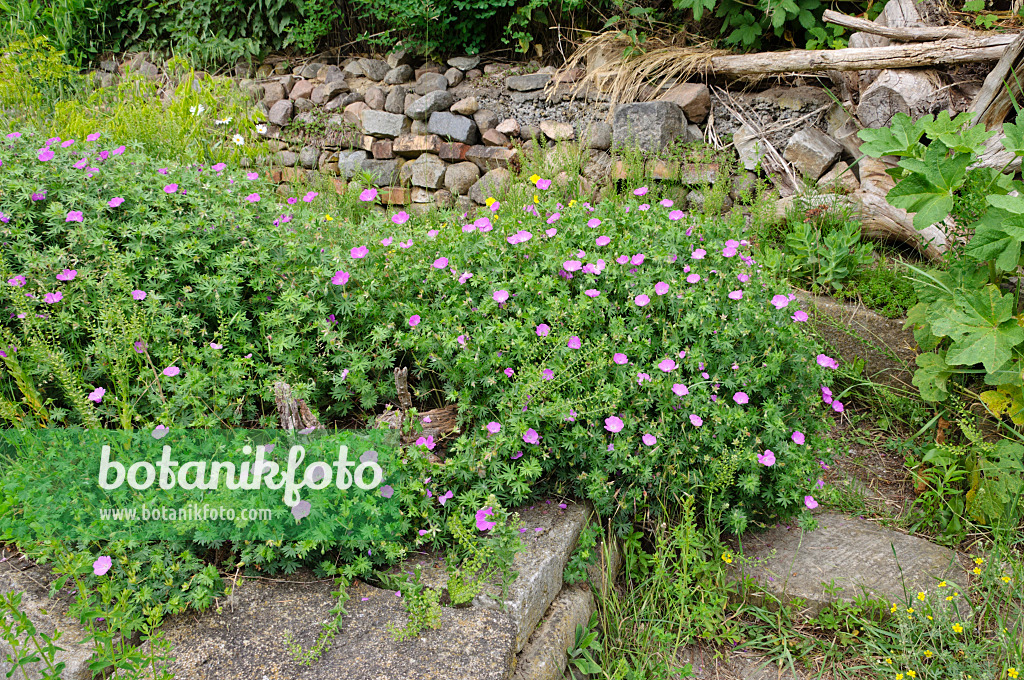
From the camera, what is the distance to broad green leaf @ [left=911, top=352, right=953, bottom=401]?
264 cm

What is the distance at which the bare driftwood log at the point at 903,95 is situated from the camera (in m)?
3.50

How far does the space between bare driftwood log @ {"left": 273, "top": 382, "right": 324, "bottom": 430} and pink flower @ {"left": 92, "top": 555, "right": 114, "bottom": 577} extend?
1.87 feet

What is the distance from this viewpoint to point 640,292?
238 centimetres

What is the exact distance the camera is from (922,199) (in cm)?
254

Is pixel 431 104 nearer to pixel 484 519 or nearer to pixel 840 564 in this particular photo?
pixel 484 519

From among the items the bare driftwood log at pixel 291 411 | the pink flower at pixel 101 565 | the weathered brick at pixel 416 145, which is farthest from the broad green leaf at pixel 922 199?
the weathered brick at pixel 416 145

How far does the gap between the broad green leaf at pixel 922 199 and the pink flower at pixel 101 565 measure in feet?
8.80

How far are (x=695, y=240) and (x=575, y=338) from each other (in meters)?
0.77

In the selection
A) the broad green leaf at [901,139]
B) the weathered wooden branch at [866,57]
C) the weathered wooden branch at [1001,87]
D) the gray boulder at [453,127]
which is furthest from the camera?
the gray boulder at [453,127]

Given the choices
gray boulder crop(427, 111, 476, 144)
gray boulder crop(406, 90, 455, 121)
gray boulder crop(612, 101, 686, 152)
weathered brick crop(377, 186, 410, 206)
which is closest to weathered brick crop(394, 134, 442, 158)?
gray boulder crop(427, 111, 476, 144)

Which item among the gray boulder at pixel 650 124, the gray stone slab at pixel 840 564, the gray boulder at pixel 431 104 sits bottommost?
the gray stone slab at pixel 840 564

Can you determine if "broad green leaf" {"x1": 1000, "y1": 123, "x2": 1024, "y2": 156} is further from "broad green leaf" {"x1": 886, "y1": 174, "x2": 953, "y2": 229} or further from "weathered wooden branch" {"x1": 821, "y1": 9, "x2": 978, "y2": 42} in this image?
"weathered wooden branch" {"x1": 821, "y1": 9, "x2": 978, "y2": 42}

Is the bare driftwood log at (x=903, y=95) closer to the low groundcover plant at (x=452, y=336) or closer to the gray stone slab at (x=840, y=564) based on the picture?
the low groundcover plant at (x=452, y=336)

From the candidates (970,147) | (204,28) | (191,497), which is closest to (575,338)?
(191,497)
